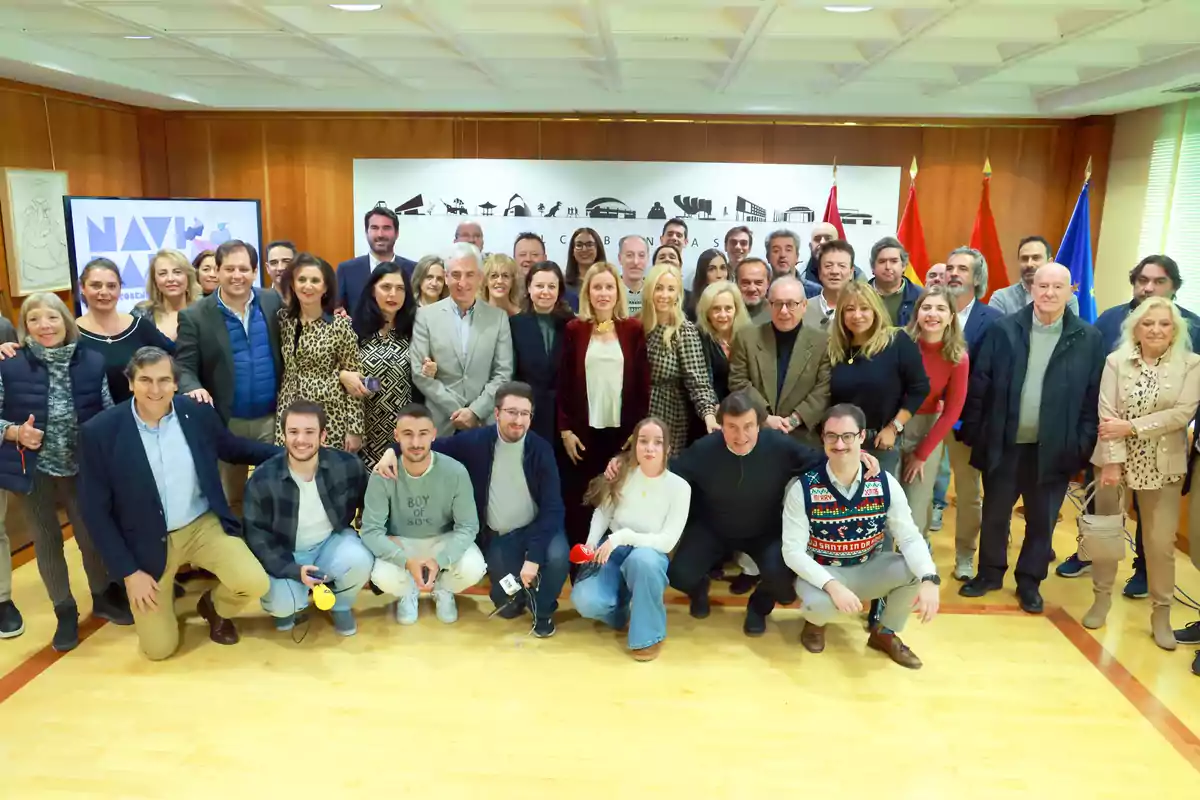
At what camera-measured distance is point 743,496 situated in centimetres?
354

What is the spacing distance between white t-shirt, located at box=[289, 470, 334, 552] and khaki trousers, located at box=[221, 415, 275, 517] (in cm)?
43

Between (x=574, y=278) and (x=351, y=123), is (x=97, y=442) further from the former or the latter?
(x=351, y=123)

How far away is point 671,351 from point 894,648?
1.58m

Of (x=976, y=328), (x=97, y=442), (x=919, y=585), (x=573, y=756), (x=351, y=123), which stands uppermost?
(x=351, y=123)

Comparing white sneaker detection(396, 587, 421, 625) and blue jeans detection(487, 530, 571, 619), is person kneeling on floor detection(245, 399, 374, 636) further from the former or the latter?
blue jeans detection(487, 530, 571, 619)

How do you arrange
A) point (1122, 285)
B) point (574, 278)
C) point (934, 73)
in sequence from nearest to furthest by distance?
point (574, 278)
point (934, 73)
point (1122, 285)

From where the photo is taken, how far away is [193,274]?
429 centimetres

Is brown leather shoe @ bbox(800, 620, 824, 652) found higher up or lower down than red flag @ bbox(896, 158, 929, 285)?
lower down

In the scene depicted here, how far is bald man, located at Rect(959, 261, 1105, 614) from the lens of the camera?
12.0ft

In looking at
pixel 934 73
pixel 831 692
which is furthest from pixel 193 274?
pixel 934 73

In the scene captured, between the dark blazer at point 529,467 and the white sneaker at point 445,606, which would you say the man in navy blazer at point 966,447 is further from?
the white sneaker at point 445,606

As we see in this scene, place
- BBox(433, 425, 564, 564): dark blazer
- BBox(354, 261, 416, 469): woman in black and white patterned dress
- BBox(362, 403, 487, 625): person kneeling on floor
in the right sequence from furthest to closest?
1. BBox(354, 261, 416, 469): woman in black and white patterned dress
2. BBox(433, 425, 564, 564): dark blazer
3. BBox(362, 403, 487, 625): person kneeling on floor

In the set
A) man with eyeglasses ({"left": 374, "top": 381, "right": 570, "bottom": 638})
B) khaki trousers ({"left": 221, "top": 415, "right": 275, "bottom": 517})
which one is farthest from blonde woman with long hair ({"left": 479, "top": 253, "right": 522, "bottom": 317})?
khaki trousers ({"left": 221, "top": 415, "right": 275, "bottom": 517})

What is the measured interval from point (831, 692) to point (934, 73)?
409 centimetres
